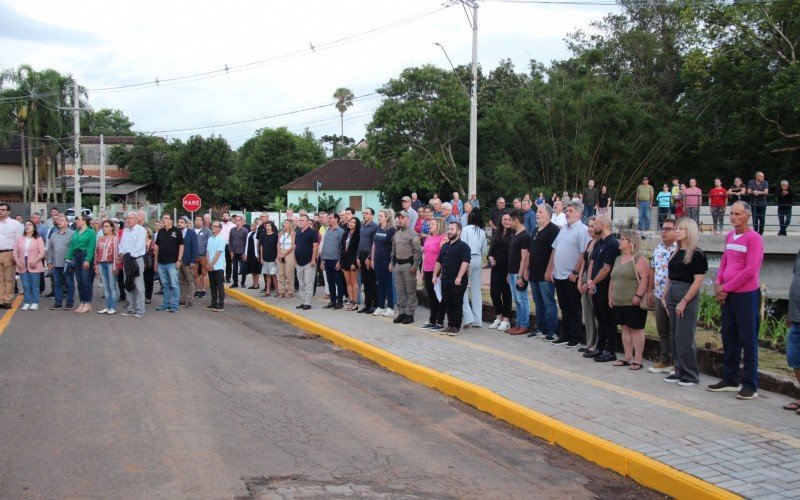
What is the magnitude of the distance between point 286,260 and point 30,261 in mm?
5541

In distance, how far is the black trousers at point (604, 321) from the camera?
389 inches

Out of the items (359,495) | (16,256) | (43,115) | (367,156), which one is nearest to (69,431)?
(359,495)

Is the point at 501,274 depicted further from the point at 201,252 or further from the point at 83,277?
the point at 83,277

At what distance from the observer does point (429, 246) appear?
12945 millimetres

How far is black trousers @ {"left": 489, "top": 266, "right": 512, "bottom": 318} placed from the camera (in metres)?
12.5

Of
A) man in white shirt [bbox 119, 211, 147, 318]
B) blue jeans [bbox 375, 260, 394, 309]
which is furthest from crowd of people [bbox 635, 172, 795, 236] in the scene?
man in white shirt [bbox 119, 211, 147, 318]

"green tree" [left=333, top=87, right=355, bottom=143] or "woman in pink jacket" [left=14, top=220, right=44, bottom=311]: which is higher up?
"green tree" [left=333, top=87, right=355, bottom=143]

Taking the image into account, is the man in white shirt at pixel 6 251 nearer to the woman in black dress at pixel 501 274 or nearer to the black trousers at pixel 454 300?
the black trousers at pixel 454 300

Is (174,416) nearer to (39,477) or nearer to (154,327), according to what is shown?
(39,477)

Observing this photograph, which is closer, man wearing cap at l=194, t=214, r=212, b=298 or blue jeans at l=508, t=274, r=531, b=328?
blue jeans at l=508, t=274, r=531, b=328

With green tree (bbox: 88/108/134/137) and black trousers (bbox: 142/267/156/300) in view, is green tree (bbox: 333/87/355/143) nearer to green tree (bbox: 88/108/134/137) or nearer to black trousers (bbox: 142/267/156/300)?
green tree (bbox: 88/108/134/137)

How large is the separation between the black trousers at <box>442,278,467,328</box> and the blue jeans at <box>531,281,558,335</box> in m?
1.20

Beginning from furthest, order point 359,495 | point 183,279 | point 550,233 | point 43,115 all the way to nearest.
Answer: point 43,115
point 183,279
point 550,233
point 359,495

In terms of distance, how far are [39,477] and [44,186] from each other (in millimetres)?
81239
